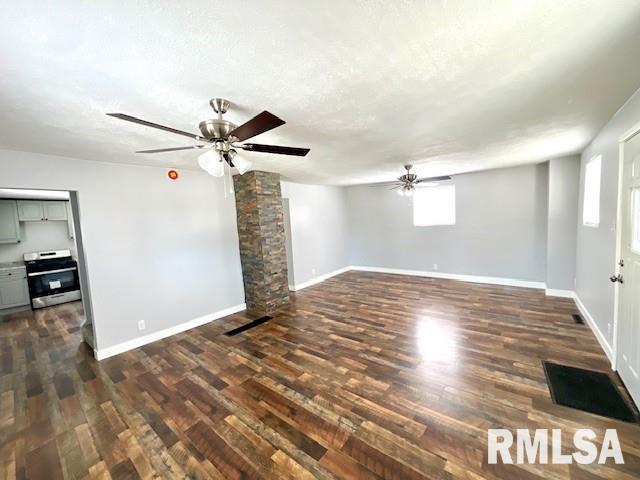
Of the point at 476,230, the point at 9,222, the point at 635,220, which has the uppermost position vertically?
the point at 9,222

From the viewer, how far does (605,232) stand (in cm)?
281

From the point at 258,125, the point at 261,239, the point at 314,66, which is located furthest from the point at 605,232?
the point at 261,239

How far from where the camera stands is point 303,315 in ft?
14.6

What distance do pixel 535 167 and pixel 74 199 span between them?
7.49m

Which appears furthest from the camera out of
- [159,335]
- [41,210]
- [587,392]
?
[41,210]

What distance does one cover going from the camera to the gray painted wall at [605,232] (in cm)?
238

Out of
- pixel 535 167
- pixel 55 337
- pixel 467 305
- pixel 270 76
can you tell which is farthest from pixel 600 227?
pixel 55 337

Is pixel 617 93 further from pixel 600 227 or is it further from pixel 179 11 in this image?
pixel 179 11

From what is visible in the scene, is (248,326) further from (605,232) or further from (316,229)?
(605,232)

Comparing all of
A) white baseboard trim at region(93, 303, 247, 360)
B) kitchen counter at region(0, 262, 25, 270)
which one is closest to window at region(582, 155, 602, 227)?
white baseboard trim at region(93, 303, 247, 360)

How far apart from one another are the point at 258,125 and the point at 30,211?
702cm

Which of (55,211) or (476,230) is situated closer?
(476,230)

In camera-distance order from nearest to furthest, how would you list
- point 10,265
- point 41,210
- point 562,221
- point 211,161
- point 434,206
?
A: 1. point 211,161
2. point 562,221
3. point 10,265
4. point 41,210
5. point 434,206

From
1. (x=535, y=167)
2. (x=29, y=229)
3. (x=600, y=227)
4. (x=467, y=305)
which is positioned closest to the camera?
(x=600, y=227)
